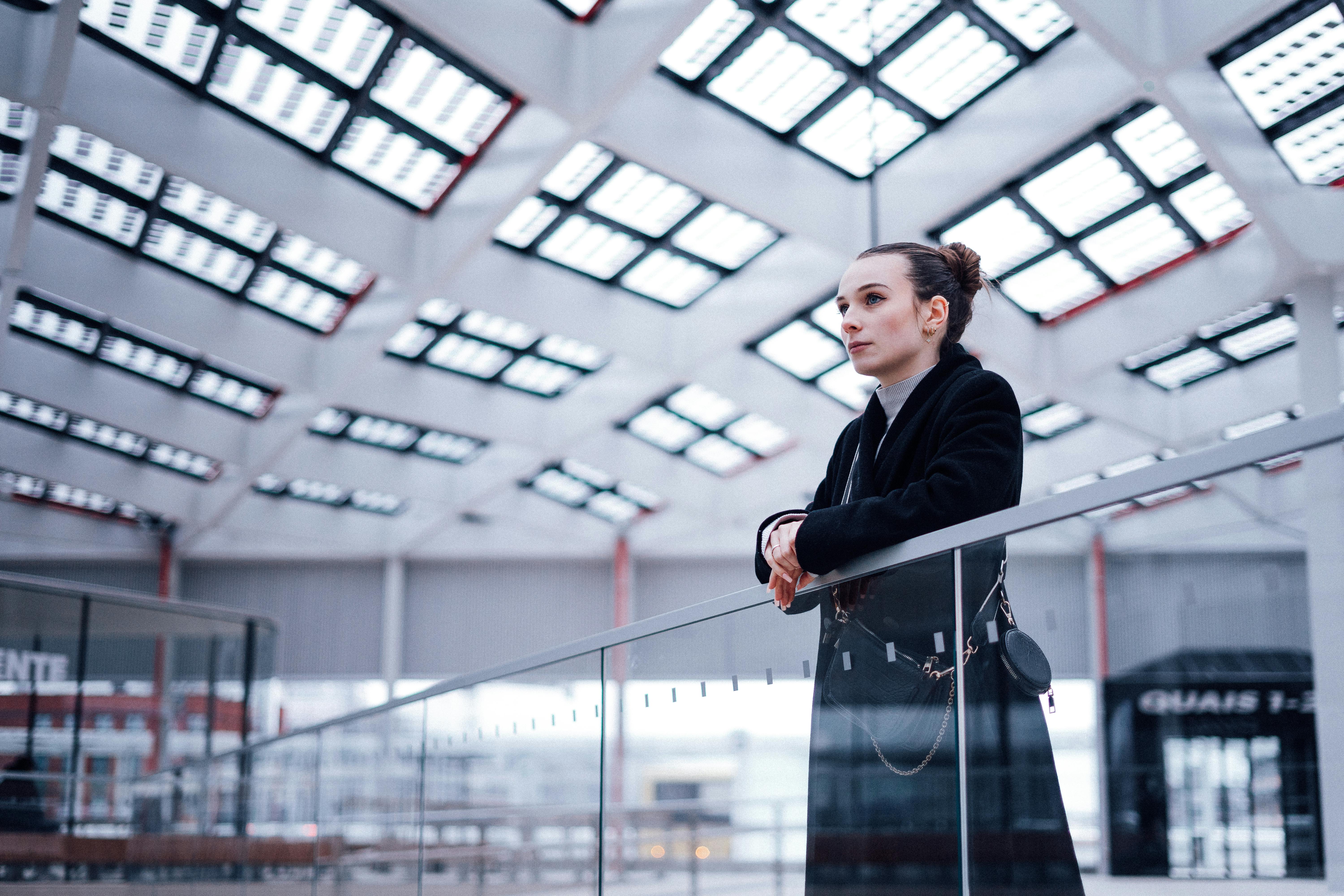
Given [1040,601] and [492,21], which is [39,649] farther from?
[1040,601]

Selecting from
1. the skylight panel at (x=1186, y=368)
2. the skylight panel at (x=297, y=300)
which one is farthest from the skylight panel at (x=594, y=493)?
the skylight panel at (x=1186, y=368)

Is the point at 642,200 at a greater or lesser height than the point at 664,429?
greater

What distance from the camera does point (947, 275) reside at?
2.34m

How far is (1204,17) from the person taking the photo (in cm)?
960

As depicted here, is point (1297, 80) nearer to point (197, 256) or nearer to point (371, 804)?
point (371, 804)

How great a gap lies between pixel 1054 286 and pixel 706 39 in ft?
20.4

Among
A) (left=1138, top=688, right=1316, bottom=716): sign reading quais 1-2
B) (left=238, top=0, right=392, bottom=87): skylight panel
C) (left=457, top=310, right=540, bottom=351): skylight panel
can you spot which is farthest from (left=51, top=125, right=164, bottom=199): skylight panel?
(left=1138, top=688, right=1316, bottom=716): sign reading quais 1-2

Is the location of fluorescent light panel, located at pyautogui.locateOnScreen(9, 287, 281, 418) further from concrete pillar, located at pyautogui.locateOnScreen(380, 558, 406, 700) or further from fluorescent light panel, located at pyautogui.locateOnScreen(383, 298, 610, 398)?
concrete pillar, located at pyautogui.locateOnScreen(380, 558, 406, 700)

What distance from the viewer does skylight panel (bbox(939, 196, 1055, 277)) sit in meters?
14.0

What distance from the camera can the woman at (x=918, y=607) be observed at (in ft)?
6.14

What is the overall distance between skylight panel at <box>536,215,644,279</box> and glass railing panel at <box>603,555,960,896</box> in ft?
39.0

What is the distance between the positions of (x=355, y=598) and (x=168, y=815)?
53.8 ft

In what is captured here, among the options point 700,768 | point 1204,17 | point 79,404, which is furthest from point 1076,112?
point 79,404

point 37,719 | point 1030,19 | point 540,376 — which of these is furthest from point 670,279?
point 37,719
